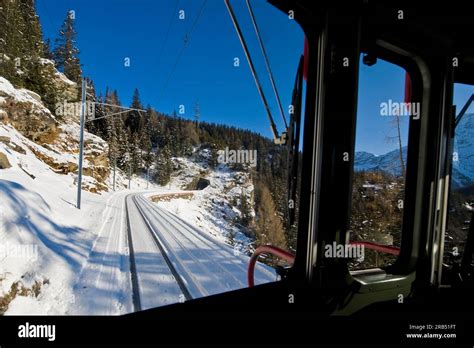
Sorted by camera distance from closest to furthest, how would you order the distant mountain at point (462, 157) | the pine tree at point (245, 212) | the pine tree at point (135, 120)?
the distant mountain at point (462, 157) → the pine tree at point (245, 212) → the pine tree at point (135, 120)

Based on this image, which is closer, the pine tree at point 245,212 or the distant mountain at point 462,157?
the distant mountain at point 462,157

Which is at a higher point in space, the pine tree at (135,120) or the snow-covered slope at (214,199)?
the pine tree at (135,120)

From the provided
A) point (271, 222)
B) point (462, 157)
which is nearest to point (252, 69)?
point (462, 157)

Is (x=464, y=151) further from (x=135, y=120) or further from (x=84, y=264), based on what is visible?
(x=135, y=120)

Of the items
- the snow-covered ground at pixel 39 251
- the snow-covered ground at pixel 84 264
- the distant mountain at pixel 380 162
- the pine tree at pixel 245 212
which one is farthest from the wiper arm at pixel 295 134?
the pine tree at pixel 245 212

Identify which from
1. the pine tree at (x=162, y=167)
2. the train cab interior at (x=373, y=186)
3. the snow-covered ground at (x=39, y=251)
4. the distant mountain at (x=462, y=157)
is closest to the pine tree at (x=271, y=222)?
the train cab interior at (x=373, y=186)

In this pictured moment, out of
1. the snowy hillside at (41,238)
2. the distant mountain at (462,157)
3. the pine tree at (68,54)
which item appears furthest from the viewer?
the pine tree at (68,54)

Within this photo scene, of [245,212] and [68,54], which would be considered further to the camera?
[245,212]

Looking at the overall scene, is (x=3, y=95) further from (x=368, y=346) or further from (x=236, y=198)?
(x=236, y=198)

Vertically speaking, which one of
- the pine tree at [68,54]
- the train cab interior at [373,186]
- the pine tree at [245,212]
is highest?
the pine tree at [68,54]

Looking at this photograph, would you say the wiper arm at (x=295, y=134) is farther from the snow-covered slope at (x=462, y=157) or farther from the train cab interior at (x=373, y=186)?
the snow-covered slope at (x=462, y=157)

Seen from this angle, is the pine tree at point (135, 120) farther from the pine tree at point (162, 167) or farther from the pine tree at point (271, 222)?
the pine tree at point (271, 222)

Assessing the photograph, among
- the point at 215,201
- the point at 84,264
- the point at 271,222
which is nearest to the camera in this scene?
the point at 84,264

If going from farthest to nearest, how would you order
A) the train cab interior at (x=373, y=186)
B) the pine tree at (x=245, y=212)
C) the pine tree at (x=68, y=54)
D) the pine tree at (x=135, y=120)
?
1. the pine tree at (x=135, y=120)
2. the pine tree at (x=245, y=212)
3. the pine tree at (x=68, y=54)
4. the train cab interior at (x=373, y=186)
